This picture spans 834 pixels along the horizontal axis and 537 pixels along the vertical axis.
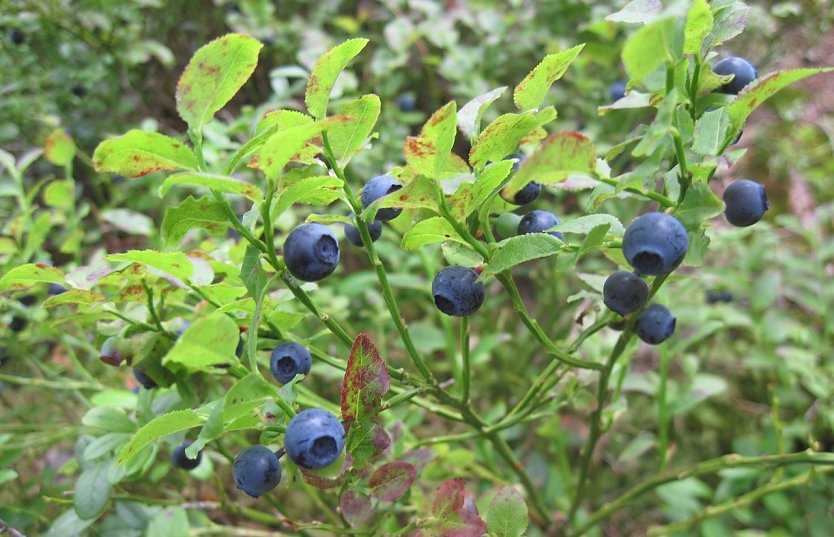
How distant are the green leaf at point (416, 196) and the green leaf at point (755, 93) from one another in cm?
31

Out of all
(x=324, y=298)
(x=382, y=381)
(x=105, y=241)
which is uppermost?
(x=382, y=381)

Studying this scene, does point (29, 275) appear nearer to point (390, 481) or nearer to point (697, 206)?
point (390, 481)

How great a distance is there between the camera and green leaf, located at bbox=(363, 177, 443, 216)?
2.00 ft

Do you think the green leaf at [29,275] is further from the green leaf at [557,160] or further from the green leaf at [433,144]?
the green leaf at [557,160]

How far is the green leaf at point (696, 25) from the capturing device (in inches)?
22.7

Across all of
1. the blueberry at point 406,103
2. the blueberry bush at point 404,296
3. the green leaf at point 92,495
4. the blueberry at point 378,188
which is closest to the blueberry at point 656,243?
the blueberry bush at point 404,296

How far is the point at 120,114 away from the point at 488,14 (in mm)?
1401

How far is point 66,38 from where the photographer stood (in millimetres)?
2191

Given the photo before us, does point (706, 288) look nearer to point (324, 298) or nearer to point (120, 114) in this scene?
point (324, 298)

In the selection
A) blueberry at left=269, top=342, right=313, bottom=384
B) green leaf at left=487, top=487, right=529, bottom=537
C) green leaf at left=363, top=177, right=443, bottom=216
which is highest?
green leaf at left=363, top=177, right=443, bottom=216

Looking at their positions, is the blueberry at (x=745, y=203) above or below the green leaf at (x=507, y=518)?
above

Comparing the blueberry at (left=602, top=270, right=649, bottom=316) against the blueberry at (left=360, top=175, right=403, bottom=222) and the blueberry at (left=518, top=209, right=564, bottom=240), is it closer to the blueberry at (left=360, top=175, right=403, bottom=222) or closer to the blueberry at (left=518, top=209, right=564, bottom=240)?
the blueberry at (left=518, top=209, right=564, bottom=240)

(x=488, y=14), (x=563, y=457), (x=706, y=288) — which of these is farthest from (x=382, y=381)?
(x=488, y=14)

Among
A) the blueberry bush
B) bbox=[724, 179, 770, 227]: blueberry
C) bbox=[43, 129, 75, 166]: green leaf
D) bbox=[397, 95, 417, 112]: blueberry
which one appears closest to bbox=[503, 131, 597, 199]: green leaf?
the blueberry bush
